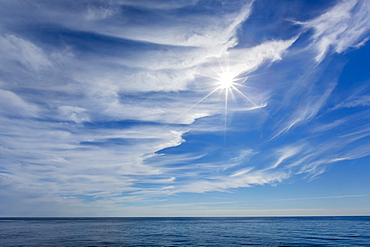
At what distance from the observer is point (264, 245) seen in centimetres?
4531

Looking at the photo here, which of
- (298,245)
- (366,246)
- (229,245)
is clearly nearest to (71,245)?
(229,245)

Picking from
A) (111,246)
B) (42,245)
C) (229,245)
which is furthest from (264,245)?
(42,245)

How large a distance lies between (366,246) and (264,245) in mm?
20170

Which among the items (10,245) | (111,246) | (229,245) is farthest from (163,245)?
(10,245)

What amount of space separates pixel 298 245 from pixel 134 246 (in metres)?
34.2

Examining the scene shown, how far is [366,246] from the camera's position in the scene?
44.1m

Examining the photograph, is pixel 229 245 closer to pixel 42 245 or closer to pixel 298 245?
pixel 298 245

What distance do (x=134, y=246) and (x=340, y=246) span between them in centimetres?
4244

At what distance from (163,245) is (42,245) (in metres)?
25.4

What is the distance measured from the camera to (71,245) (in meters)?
46.2

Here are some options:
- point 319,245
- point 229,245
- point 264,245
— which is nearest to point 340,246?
point 319,245

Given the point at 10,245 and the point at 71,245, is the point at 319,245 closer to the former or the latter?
the point at 71,245

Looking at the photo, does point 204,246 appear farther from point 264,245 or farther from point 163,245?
point 264,245

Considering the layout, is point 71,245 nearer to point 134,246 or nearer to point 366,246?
point 134,246
